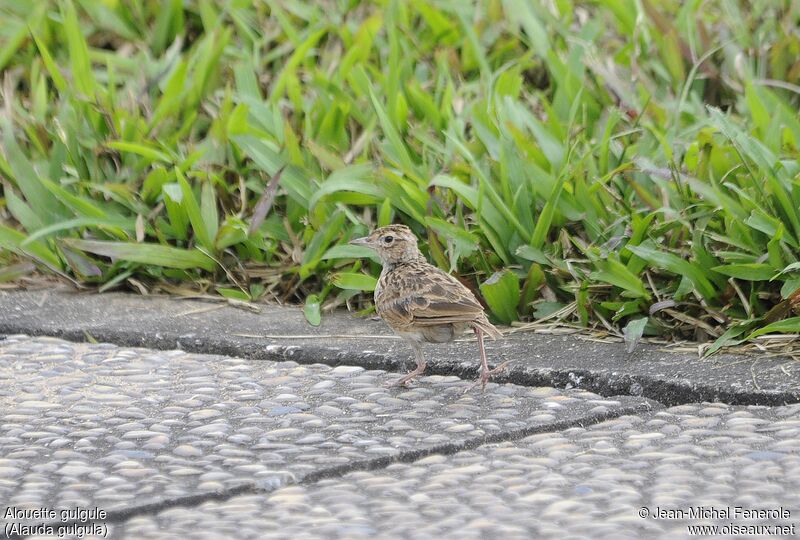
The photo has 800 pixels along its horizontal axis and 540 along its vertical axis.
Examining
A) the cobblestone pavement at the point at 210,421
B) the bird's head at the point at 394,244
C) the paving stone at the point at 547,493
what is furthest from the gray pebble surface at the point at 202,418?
the bird's head at the point at 394,244

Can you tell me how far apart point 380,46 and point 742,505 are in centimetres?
442

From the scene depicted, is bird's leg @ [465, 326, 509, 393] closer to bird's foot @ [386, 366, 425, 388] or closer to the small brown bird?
the small brown bird

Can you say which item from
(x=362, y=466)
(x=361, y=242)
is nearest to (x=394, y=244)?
(x=361, y=242)

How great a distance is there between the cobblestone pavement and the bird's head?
0.55m

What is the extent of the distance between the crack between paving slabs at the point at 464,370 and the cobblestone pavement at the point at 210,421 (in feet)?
0.26

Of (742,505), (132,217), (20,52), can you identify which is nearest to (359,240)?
(132,217)

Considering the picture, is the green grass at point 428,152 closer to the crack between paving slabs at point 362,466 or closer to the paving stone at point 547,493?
the crack between paving slabs at point 362,466

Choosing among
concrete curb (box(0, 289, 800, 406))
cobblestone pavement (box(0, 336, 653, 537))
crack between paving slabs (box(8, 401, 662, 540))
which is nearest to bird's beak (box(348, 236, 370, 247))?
concrete curb (box(0, 289, 800, 406))

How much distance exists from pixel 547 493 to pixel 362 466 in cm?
51

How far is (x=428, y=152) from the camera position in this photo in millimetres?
5453

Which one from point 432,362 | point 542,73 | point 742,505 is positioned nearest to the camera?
point 742,505

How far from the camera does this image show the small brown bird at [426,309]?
4.15 meters

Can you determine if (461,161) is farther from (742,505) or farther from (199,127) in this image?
(742,505)

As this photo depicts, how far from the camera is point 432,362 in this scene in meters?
4.32
